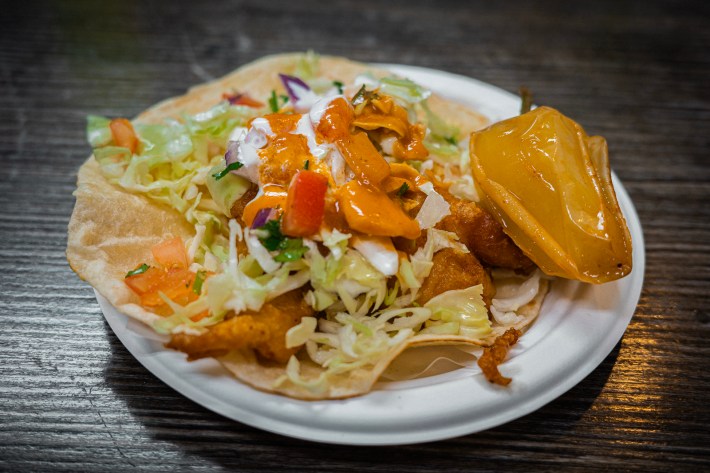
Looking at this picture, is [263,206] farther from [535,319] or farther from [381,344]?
[535,319]

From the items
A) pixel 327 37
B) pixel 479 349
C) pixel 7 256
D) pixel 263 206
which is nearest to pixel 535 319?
pixel 479 349

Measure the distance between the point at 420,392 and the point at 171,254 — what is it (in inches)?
53.0

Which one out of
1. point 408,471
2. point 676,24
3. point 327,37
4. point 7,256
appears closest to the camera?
point 408,471

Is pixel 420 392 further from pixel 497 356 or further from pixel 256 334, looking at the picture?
pixel 256 334

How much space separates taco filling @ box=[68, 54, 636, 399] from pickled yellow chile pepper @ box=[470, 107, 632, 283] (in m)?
0.14

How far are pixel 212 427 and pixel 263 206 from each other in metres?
0.94

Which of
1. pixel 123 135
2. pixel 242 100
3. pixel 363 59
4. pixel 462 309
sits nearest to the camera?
pixel 462 309

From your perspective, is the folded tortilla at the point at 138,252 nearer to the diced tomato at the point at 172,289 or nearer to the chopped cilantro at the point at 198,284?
the diced tomato at the point at 172,289

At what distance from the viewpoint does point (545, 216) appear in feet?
9.09

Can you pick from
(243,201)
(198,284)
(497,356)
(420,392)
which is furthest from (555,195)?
(198,284)

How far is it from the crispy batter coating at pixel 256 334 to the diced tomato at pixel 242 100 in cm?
151

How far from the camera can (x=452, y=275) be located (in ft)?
9.21

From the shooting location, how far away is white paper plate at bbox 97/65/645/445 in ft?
7.36

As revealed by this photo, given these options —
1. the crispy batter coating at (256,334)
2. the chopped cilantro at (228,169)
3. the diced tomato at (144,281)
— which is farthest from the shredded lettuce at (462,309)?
the diced tomato at (144,281)
